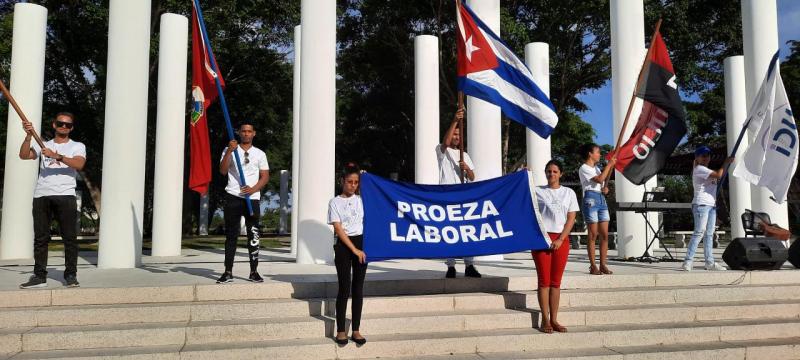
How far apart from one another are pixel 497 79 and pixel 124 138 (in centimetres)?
575

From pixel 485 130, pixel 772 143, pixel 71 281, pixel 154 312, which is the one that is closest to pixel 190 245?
pixel 485 130

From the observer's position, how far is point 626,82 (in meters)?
11.0

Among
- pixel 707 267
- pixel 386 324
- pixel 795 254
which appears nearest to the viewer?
pixel 386 324

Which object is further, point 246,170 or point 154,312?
point 246,170

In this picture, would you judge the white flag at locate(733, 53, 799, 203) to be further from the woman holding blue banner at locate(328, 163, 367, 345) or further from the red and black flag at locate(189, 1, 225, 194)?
the red and black flag at locate(189, 1, 225, 194)

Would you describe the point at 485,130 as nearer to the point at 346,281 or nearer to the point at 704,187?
the point at 704,187

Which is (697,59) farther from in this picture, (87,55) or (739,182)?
(87,55)

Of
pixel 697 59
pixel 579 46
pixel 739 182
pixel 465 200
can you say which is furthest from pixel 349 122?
pixel 465 200

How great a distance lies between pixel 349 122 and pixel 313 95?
23.6 meters

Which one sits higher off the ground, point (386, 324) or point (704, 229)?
point (704, 229)

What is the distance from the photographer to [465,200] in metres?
6.13

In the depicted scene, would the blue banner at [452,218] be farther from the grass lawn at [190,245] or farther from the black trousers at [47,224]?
the grass lawn at [190,245]

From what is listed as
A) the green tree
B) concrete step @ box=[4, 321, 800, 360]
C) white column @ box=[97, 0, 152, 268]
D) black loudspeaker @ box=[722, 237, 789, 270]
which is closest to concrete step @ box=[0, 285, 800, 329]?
concrete step @ box=[4, 321, 800, 360]

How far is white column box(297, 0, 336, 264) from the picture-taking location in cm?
930
